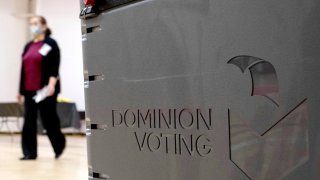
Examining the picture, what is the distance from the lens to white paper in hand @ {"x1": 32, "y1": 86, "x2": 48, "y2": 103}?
4.30 metres

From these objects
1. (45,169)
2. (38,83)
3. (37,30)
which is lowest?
(45,169)

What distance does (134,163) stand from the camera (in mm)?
1282

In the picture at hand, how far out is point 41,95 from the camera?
4.30m

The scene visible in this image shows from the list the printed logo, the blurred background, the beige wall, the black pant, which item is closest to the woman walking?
the black pant

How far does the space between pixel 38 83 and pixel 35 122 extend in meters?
0.37

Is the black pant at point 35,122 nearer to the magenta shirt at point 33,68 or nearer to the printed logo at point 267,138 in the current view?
the magenta shirt at point 33,68

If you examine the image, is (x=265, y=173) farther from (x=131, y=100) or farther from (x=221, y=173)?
(x=131, y=100)

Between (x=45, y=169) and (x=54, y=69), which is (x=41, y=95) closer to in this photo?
(x=54, y=69)

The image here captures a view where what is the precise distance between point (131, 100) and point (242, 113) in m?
0.38

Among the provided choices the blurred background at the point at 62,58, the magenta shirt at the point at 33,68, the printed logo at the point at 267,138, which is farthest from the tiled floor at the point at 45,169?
the blurred background at the point at 62,58

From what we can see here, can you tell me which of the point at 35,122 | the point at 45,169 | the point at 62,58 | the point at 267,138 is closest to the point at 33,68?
the point at 35,122

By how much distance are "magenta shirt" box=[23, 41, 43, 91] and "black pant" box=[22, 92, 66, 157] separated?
0.28 ft

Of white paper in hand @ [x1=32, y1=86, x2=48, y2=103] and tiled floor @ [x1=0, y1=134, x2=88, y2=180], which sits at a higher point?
white paper in hand @ [x1=32, y1=86, x2=48, y2=103]

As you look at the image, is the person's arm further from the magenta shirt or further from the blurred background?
the blurred background
